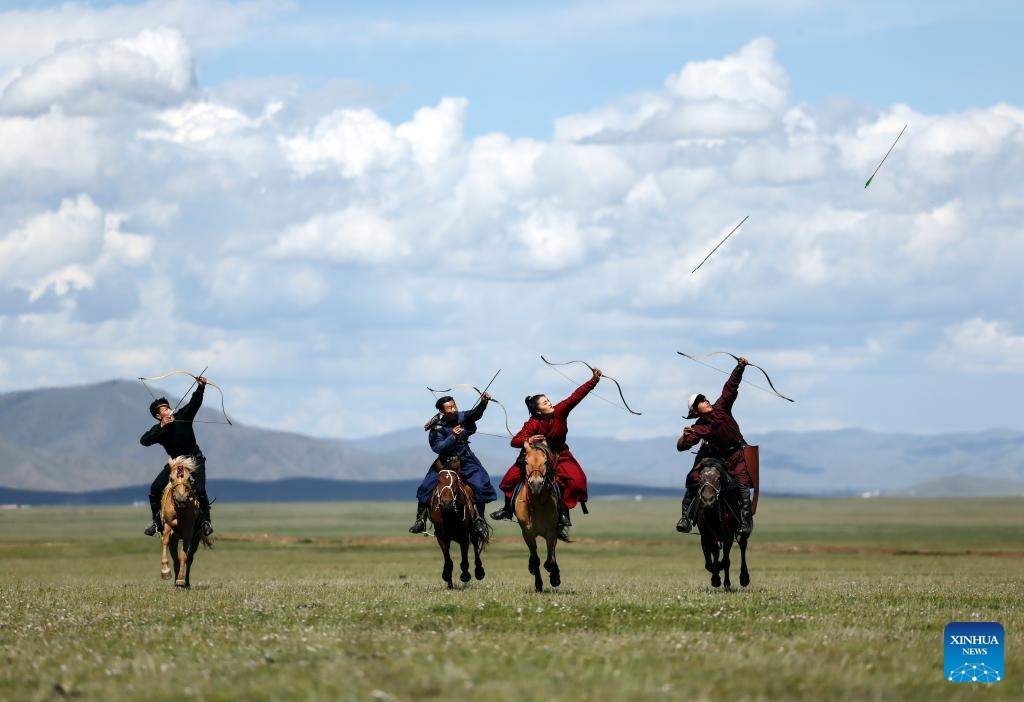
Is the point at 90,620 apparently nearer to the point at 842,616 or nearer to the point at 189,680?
the point at 189,680

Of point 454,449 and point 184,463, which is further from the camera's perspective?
point 184,463

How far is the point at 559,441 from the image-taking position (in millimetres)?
24922

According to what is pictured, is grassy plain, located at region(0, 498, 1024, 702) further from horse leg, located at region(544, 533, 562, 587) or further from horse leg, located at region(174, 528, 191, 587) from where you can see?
horse leg, located at region(174, 528, 191, 587)

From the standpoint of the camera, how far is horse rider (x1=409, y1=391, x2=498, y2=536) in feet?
82.7

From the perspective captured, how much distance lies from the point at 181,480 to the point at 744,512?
971cm

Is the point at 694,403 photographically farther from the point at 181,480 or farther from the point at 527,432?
the point at 181,480

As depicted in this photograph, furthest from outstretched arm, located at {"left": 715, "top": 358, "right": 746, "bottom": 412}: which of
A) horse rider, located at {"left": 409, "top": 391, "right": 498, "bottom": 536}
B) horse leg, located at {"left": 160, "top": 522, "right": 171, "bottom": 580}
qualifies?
horse leg, located at {"left": 160, "top": 522, "right": 171, "bottom": 580}

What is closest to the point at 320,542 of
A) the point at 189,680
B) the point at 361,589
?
the point at 361,589

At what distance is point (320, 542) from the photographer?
88.0m

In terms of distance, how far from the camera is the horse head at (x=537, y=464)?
23438 millimetres

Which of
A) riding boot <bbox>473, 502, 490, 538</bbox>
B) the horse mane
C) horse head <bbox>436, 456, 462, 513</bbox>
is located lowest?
riding boot <bbox>473, 502, 490, 538</bbox>

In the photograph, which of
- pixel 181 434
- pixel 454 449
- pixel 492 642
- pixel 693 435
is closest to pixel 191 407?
pixel 181 434

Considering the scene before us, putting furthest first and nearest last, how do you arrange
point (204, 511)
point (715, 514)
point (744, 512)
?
1. point (204, 511)
2. point (744, 512)
3. point (715, 514)

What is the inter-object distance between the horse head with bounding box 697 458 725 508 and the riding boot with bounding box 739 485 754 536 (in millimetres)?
574
